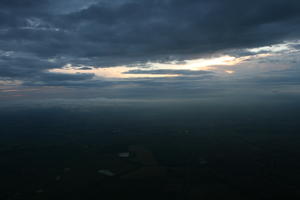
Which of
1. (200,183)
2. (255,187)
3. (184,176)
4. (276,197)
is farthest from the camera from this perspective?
(184,176)

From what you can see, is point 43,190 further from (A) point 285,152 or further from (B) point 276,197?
(A) point 285,152

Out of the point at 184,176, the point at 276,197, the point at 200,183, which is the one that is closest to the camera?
the point at 276,197

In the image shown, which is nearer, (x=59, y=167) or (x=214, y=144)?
(x=59, y=167)

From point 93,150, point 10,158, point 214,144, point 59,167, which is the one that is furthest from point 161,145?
point 10,158

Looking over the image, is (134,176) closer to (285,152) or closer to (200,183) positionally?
(200,183)

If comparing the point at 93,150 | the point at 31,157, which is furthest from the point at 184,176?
the point at 31,157

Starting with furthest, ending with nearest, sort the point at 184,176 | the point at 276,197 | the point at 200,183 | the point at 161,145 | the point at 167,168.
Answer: the point at 161,145 < the point at 167,168 < the point at 184,176 < the point at 200,183 < the point at 276,197

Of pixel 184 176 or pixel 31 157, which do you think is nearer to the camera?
pixel 184 176

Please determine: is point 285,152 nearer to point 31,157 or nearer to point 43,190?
point 43,190

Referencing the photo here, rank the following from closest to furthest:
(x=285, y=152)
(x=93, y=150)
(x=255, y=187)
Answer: (x=255, y=187)
(x=285, y=152)
(x=93, y=150)
